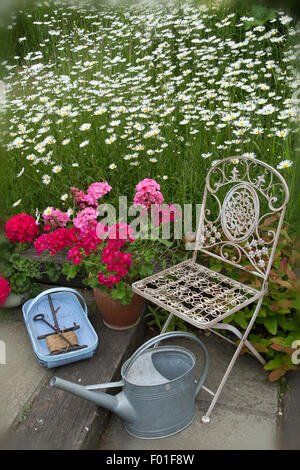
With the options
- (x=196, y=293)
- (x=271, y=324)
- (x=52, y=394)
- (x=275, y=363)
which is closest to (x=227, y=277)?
(x=196, y=293)

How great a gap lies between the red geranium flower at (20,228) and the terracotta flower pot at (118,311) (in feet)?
2.03

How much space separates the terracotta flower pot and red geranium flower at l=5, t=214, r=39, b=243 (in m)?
0.62

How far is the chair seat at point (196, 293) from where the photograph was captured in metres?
2.05

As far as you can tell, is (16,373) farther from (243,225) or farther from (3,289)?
(243,225)

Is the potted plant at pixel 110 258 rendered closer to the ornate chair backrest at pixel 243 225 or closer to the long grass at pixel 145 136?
the ornate chair backrest at pixel 243 225

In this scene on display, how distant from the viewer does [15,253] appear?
9.36 feet

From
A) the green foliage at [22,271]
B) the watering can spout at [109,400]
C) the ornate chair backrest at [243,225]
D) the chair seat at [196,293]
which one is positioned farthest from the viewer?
the green foliage at [22,271]

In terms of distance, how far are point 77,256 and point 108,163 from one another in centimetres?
125

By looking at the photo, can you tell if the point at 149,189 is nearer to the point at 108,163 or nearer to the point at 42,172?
the point at 108,163

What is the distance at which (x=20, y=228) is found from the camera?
276cm

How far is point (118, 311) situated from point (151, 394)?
626 mm

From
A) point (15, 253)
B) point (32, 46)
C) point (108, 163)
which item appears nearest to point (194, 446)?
point (15, 253)

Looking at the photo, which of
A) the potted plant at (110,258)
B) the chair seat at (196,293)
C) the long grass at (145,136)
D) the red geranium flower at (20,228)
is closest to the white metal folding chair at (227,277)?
→ the chair seat at (196,293)

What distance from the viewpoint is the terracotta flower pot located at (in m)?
2.45
